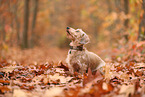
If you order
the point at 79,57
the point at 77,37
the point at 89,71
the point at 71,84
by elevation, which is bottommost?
the point at 71,84

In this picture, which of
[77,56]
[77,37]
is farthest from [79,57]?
[77,37]

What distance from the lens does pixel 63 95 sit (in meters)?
1.91

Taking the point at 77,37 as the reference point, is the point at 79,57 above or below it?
below

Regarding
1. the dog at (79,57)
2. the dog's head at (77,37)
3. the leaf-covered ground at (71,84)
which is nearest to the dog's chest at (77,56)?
the dog at (79,57)

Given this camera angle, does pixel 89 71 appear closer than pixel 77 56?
Yes

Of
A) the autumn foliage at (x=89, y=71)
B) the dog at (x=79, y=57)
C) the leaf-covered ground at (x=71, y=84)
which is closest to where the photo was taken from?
the leaf-covered ground at (x=71, y=84)

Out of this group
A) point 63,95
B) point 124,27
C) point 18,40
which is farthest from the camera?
point 18,40

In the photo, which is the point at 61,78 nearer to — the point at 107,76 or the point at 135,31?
the point at 107,76

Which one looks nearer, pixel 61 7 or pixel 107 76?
pixel 107 76

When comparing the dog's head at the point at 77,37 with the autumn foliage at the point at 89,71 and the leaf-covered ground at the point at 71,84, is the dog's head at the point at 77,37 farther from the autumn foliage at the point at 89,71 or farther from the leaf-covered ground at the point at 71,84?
the leaf-covered ground at the point at 71,84

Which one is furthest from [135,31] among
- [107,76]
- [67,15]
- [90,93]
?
[67,15]

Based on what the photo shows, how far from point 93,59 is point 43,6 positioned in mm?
24769

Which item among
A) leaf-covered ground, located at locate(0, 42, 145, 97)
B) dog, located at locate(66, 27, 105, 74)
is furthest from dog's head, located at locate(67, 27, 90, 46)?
leaf-covered ground, located at locate(0, 42, 145, 97)

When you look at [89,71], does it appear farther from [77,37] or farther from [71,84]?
[77,37]
